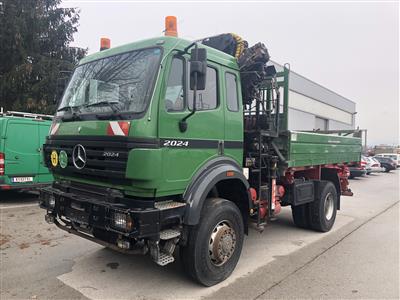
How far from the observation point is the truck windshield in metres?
3.79

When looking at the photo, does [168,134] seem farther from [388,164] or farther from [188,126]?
[388,164]

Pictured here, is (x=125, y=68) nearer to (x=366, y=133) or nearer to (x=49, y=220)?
(x=49, y=220)

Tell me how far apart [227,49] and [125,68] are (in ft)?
6.04

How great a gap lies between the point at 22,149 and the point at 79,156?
19.2 ft

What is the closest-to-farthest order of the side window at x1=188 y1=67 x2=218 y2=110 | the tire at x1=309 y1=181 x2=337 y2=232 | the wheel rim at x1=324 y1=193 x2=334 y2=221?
1. the side window at x1=188 y1=67 x2=218 y2=110
2. the tire at x1=309 y1=181 x2=337 y2=232
3. the wheel rim at x1=324 y1=193 x2=334 y2=221

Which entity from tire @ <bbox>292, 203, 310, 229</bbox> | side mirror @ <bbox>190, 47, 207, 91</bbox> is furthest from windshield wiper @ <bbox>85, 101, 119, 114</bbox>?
tire @ <bbox>292, 203, 310, 229</bbox>

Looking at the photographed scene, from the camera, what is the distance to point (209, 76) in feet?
14.4

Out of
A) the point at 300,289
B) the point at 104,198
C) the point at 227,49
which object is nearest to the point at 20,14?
the point at 227,49

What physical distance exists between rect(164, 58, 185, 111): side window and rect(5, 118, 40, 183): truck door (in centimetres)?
651

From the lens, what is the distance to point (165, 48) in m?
3.89

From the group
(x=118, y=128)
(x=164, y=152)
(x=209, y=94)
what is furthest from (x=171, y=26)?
(x=164, y=152)

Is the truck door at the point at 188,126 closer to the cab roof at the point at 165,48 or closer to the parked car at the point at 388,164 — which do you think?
the cab roof at the point at 165,48

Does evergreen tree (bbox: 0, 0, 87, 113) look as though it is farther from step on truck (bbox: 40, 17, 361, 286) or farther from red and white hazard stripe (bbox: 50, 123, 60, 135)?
step on truck (bbox: 40, 17, 361, 286)

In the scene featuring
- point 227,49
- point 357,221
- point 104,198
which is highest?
point 227,49
